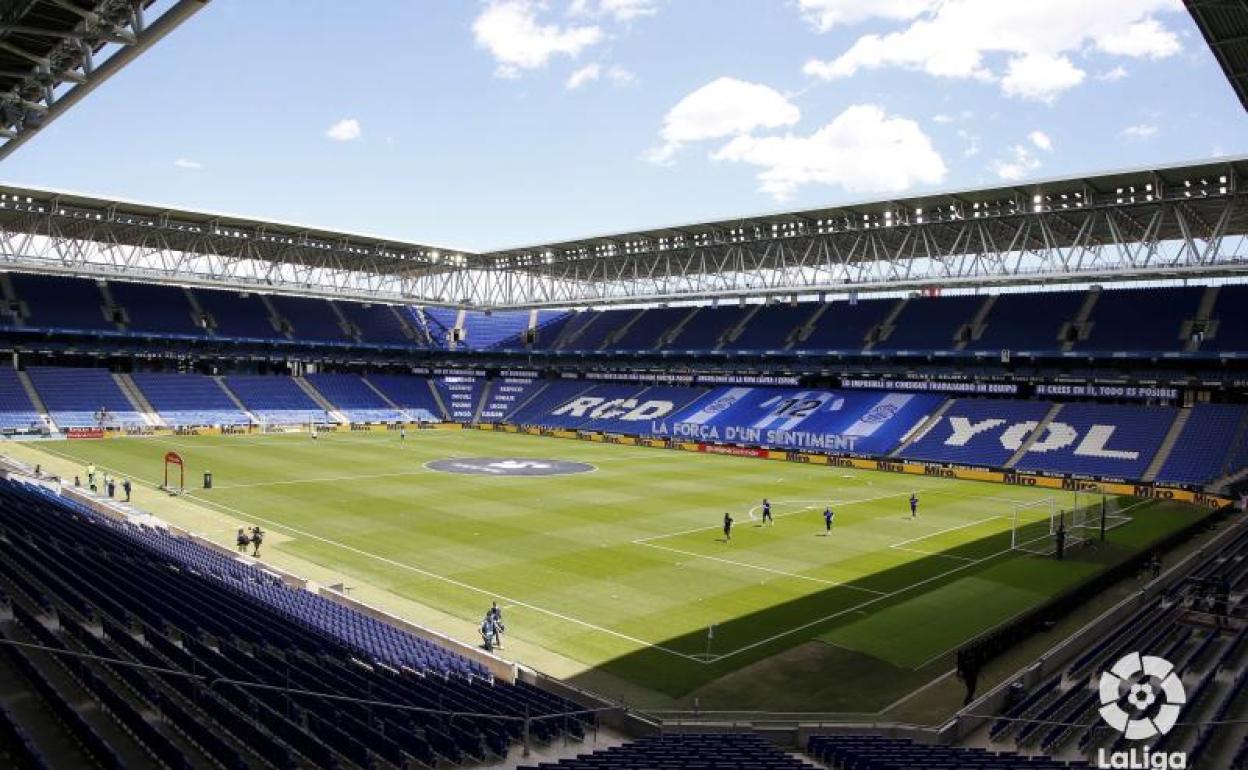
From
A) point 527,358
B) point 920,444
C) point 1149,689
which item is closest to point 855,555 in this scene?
point 1149,689

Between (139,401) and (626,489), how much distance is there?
45.7 m

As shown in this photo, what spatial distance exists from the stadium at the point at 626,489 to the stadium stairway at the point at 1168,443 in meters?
0.20

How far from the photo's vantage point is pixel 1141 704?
14.5m

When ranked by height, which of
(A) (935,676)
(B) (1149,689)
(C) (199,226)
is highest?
(C) (199,226)

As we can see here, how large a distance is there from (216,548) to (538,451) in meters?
35.9

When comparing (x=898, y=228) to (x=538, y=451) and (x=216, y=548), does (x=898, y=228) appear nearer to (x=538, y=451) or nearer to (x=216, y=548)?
(x=538, y=451)

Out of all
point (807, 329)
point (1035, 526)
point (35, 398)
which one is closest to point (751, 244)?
point (807, 329)

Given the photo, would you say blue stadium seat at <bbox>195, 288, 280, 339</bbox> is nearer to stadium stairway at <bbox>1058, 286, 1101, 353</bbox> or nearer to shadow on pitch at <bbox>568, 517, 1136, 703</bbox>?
shadow on pitch at <bbox>568, 517, 1136, 703</bbox>

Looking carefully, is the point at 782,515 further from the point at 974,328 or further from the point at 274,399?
the point at 274,399

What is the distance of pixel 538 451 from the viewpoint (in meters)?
63.3

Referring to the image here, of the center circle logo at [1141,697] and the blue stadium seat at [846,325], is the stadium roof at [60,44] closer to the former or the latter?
the center circle logo at [1141,697]

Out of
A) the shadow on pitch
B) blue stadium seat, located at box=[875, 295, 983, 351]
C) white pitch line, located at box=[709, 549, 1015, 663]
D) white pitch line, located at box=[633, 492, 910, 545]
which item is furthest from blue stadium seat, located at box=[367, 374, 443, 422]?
white pitch line, located at box=[709, 549, 1015, 663]

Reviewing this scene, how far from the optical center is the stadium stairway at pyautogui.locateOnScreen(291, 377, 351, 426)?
7681cm

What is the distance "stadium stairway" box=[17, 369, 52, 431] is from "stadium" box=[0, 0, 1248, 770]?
39 cm
